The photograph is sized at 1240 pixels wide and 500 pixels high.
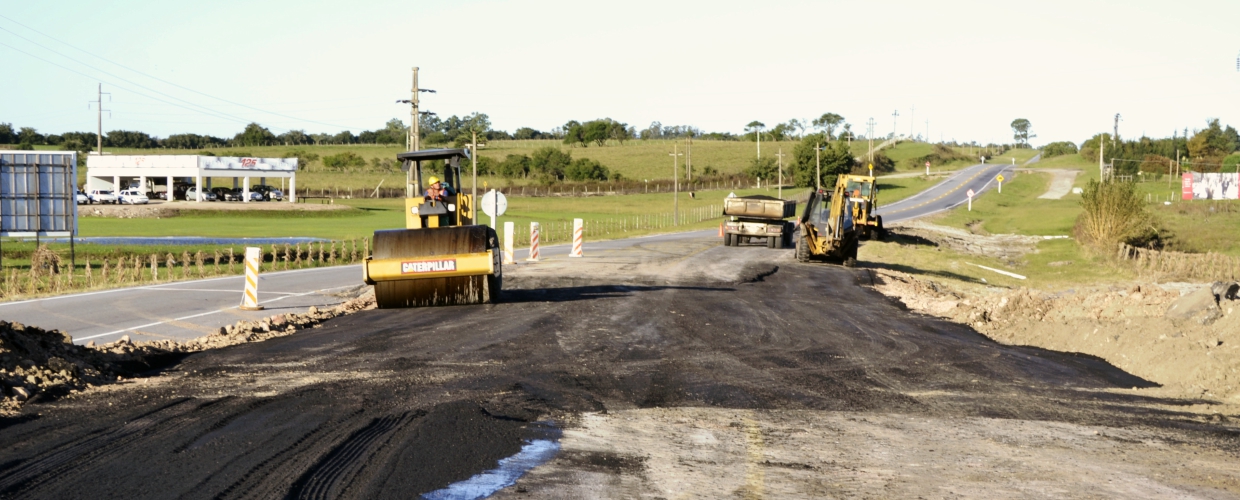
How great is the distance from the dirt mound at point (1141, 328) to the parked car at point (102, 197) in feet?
260

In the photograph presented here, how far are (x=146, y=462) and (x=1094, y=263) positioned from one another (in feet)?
153

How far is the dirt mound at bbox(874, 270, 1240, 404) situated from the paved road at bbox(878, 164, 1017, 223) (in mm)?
55235

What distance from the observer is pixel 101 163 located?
9375 cm

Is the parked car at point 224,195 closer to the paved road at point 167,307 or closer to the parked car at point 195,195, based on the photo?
the parked car at point 195,195

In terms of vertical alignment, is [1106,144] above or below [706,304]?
above

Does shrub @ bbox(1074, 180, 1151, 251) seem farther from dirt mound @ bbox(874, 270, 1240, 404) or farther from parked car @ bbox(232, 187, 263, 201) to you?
parked car @ bbox(232, 187, 263, 201)

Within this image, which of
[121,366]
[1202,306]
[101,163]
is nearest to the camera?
[121,366]

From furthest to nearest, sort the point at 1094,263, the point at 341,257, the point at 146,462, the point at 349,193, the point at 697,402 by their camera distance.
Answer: the point at 349,193 → the point at 1094,263 → the point at 341,257 → the point at 697,402 → the point at 146,462

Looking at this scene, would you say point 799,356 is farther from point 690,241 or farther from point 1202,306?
point 690,241

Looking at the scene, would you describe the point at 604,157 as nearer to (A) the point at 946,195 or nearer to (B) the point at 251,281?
(A) the point at 946,195

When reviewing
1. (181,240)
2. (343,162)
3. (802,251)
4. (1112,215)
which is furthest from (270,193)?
(802,251)

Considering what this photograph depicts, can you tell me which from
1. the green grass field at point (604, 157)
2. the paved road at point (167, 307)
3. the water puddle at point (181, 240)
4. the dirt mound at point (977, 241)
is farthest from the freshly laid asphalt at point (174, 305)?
the green grass field at point (604, 157)

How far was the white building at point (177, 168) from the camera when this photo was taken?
9131 centimetres

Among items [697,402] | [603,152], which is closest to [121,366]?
[697,402]
